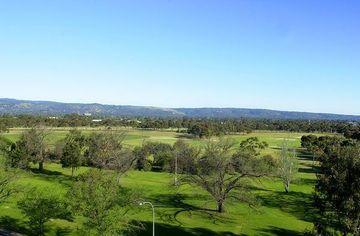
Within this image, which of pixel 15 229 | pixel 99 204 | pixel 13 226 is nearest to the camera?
pixel 99 204

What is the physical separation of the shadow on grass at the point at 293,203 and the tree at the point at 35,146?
48.7m

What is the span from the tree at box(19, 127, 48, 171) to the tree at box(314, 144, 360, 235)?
225ft

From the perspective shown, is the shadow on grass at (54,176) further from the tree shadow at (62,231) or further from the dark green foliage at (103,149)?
the tree shadow at (62,231)

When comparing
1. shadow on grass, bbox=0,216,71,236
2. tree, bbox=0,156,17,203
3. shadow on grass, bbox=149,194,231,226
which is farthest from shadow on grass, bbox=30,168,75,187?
shadow on grass, bbox=0,216,71,236

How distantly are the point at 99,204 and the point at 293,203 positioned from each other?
39.9 m

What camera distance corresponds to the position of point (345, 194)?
35469 mm

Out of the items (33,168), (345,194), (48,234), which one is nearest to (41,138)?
(33,168)

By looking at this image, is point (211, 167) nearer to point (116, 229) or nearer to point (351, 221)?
point (116, 229)

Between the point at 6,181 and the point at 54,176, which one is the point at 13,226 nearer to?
the point at 6,181

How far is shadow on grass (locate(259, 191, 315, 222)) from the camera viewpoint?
64.3m

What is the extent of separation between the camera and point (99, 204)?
4256 cm

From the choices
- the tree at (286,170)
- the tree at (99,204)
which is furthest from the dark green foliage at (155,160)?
the tree at (99,204)

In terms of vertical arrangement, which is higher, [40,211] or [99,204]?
[99,204]

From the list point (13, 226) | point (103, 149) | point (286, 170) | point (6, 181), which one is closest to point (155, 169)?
point (103, 149)
